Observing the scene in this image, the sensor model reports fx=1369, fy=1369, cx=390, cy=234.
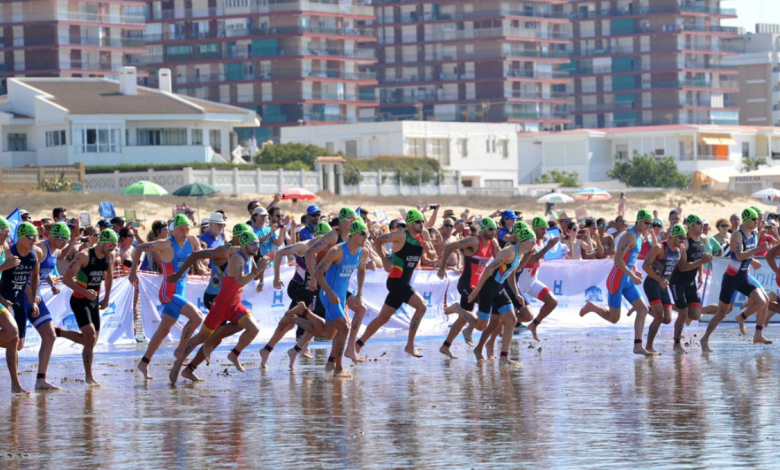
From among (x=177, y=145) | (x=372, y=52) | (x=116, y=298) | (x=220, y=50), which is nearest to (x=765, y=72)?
(x=372, y=52)

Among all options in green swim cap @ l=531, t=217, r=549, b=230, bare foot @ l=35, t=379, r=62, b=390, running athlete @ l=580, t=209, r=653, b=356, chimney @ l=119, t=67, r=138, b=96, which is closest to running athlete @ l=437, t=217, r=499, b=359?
green swim cap @ l=531, t=217, r=549, b=230

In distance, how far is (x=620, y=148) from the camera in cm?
10531

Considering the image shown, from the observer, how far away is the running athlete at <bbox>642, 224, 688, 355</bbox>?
17125 millimetres

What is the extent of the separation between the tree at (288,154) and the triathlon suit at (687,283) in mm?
60208

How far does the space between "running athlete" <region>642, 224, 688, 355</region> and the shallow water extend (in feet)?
1.53

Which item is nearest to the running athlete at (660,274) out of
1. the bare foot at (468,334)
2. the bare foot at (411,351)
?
the bare foot at (468,334)

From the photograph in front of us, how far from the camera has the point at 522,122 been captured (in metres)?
119

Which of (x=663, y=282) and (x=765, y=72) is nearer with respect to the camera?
(x=663, y=282)

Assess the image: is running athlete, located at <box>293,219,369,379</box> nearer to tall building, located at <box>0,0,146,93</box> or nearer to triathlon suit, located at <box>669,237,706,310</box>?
triathlon suit, located at <box>669,237,706,310</box>

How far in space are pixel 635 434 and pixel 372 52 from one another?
10925 cm

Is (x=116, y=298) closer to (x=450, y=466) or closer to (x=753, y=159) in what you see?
(x=450, y=466)

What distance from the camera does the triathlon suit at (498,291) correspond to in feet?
53.2

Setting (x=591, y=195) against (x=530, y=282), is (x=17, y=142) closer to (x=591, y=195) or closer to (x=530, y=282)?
(x=591, y=195)

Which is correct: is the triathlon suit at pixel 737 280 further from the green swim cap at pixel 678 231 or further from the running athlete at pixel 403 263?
the running athlete at pixel 403 263
